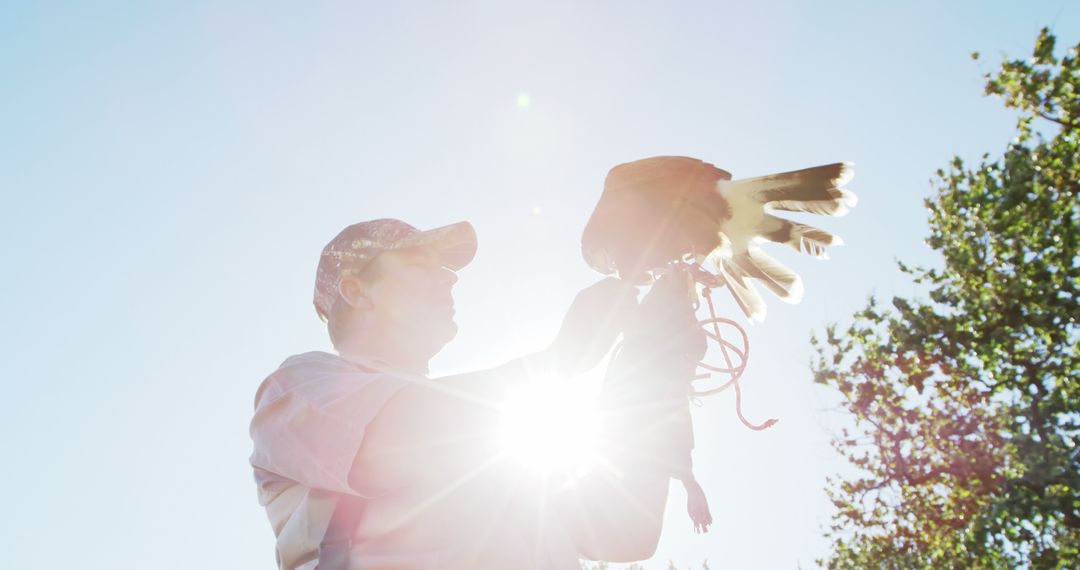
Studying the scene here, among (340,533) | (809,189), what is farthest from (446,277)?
(809,189)

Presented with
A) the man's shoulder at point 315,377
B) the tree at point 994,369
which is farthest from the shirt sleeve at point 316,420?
the tree at point 994,369

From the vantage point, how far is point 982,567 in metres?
13.9

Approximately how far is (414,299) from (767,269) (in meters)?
1.46

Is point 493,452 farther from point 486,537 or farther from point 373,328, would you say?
point 373,328

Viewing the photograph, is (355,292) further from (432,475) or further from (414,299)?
(432,475)

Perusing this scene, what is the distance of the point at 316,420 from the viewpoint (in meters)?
1.85

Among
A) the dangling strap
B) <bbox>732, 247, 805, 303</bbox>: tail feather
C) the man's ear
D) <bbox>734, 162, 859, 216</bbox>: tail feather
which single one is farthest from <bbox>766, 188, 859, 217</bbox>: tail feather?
the dangling strap

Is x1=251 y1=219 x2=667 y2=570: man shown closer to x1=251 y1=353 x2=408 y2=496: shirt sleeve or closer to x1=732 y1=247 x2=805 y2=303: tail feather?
x1=251 y1=353 x2=408 y2=496: shirt sleeve

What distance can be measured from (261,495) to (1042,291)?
16.1 metres

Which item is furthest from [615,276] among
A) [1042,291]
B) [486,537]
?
[1042,291]

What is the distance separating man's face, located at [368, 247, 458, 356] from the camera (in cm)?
253

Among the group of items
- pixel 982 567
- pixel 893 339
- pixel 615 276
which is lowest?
pixel 615 276

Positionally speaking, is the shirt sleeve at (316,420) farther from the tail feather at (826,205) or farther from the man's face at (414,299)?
the tail feather at (826,205)

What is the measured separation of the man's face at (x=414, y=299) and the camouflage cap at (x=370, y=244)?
0.13ft
